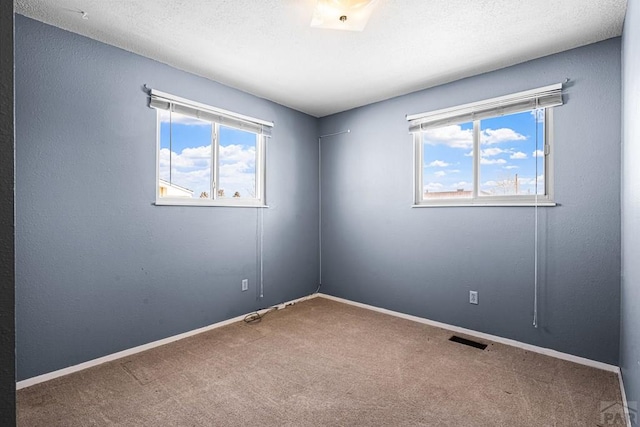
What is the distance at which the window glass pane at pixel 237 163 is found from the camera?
328cm

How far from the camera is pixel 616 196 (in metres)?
2.27

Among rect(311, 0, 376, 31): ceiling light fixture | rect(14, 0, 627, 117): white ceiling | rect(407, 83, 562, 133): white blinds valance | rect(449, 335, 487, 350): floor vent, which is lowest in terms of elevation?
rect(449, 335, 487, 350): floor vent

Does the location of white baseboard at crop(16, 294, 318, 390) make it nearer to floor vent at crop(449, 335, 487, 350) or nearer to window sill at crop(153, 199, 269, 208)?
window sill at crop(153, 199, 269, 208)

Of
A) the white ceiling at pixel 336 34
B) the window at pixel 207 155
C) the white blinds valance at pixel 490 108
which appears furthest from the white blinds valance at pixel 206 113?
the white blinds valance at pixel 490 108

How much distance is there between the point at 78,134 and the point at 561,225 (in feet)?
12.2

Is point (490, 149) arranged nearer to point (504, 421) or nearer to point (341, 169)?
point (341, 169)

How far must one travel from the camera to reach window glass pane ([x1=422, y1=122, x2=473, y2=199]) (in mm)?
3078

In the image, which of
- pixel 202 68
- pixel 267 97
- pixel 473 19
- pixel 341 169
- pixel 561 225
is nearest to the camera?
pixel 473 19

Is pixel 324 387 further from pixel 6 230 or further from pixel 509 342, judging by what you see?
pixel 6 230

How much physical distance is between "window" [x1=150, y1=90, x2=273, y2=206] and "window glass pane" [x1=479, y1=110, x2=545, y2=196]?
2288 mm

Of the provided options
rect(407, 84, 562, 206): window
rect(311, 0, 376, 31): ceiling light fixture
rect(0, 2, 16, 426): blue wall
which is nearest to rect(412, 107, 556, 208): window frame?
rect(407, 84, 562, 206): window

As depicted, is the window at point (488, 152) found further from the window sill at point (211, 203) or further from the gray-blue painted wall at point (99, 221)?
the gray-blue painted wall at point (99, 221)

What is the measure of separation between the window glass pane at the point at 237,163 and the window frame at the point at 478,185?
1.79 meters

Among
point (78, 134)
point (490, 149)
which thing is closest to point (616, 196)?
point (490, 149)
